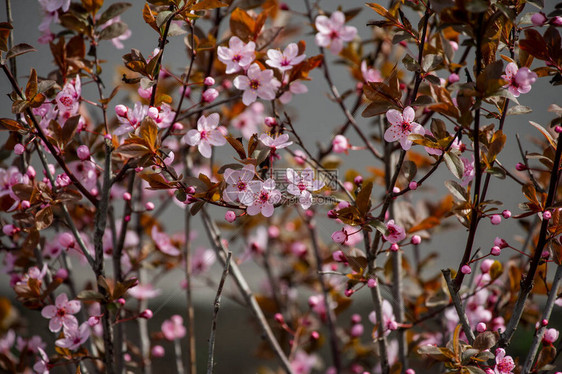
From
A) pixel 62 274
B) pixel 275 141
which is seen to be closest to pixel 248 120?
pixel 62 274

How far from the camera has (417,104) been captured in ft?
2.53

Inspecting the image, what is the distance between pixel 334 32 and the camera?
1138 mm

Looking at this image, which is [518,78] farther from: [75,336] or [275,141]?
[75,336]

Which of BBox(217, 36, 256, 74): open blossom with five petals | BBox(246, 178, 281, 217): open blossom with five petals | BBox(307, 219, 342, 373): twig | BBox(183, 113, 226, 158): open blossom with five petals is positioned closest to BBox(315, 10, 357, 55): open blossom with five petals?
BBox(217, 36, 256, 74): open blossom with five petals

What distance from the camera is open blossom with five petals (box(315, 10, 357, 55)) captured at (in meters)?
1.11

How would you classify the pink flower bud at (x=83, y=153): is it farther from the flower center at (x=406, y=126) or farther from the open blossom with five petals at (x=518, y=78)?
the open blossom with five petals at (x=518, y=78)

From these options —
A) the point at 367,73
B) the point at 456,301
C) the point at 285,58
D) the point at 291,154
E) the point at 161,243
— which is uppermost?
the point at 285,58

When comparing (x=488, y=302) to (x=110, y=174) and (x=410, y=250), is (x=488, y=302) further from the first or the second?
(x=110, y=174)

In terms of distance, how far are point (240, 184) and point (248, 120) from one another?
989mm

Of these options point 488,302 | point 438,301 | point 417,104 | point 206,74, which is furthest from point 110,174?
point 488,302

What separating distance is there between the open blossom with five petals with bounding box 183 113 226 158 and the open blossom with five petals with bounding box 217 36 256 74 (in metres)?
0.12

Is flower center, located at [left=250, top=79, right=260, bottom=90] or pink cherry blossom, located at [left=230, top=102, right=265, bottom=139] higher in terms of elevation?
flower center, located at [left=250, top=79, right=260, bottom=90]

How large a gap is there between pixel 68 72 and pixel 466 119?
808 millimetres

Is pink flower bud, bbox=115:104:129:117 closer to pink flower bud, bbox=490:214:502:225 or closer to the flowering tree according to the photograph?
the flowering tree
